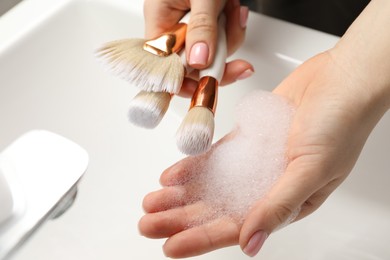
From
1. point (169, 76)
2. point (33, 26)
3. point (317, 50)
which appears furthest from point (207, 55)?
point (33, 26)

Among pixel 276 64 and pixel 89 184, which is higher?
pixel 276 64

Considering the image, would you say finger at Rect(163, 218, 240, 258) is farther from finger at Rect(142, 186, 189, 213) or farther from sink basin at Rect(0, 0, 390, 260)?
sink basin at Rect(0, 0, 390, 260)

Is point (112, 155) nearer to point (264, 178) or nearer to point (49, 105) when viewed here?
point (49, 105)

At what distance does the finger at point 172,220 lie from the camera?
45 cm

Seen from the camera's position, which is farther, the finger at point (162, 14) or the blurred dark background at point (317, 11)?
the blurred dark background at point (317, 11)

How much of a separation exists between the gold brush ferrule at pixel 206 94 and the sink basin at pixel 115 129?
0.15 meters

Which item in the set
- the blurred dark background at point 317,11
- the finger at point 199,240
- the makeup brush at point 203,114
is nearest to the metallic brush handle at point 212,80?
the makeup brush at point 203,114

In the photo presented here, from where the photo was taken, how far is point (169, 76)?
0.49 meters

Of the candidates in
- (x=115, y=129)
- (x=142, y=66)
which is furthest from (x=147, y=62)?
(x=115, y=129)

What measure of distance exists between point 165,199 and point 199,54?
0.15m

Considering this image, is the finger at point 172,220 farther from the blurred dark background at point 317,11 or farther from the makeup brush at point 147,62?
the blurred dark background at point 317,11

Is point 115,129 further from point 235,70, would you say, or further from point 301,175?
point 301,175

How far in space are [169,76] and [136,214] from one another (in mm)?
236

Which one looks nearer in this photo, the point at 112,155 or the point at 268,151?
the point at 268,151
